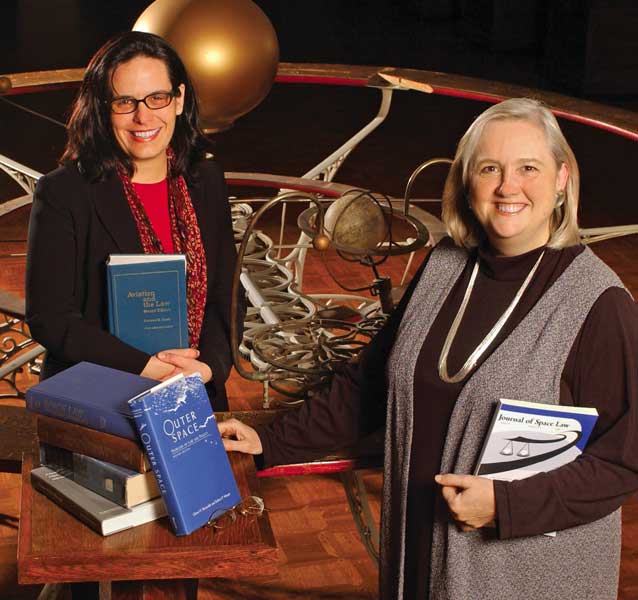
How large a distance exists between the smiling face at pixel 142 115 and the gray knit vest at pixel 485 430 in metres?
0.61

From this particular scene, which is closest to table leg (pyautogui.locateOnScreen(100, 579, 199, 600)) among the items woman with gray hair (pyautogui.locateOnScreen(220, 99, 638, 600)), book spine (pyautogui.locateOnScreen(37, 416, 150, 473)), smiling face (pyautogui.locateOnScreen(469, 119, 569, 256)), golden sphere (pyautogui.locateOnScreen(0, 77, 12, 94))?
book spine (pyautogui.locateOnScreen(37, 416, 150, 473))

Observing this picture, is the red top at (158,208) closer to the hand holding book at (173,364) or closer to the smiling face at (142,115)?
the smiling face at (142,115)

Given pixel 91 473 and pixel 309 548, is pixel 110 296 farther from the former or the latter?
pixel 309 548

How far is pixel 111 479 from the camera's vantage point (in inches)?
68.5

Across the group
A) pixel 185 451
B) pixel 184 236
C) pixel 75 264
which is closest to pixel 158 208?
pixel 184 236

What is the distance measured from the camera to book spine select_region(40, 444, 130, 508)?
1733mm

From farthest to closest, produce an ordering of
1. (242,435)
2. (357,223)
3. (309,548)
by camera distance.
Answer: (309,548), (357,223), (242,435)

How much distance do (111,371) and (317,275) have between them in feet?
14.2

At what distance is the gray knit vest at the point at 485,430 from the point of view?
178 cm

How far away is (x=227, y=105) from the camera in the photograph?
10.4 feet

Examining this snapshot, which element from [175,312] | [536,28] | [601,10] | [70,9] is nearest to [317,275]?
[175,312]

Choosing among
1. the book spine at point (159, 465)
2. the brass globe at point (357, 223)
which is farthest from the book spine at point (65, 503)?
the brass globe at point (357, 223)

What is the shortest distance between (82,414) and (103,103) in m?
0.70

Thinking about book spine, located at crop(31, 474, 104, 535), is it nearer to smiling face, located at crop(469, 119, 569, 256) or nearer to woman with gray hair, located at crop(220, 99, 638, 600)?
woman with gray hair, located at crop(220, 99, 638, 600)
